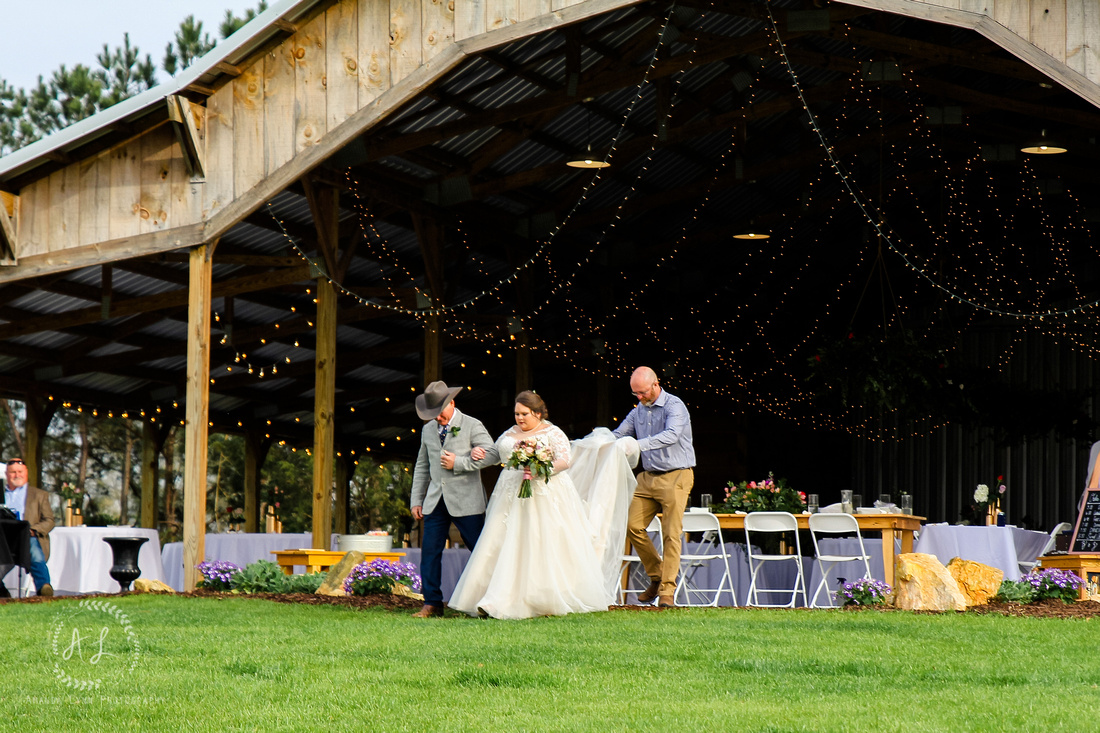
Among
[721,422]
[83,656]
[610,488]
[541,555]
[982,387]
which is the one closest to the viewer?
[83,656]

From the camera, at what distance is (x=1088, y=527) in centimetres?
1048

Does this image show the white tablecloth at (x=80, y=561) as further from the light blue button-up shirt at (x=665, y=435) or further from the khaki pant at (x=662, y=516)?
the light blue button-up shirt at (x=665, y=435)

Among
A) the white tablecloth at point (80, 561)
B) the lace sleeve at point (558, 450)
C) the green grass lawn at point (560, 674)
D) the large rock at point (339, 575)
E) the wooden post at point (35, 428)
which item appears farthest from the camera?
the wooden post at point (35, 428)

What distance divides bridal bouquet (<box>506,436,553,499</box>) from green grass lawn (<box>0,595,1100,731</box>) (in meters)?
0.90

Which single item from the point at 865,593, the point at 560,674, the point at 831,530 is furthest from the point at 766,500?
the point at 560,674

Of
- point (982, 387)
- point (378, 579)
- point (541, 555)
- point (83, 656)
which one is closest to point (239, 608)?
point (378, 579)

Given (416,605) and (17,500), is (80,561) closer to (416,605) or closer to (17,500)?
(17,500)

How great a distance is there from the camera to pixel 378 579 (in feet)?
33.7

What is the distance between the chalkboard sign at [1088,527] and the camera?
1036cm

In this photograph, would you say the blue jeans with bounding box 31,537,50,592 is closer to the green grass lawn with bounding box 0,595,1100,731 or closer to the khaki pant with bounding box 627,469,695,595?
the green grass lawn with bounding box 0,595,1100,731

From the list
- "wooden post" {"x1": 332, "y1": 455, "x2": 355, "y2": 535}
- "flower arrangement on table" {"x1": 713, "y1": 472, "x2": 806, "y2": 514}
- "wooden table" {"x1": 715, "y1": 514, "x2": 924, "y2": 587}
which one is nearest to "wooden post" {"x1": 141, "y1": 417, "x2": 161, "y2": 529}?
"wooden post" {"x1": 332, "y1": 455, "x2": 355, "y2": 535}

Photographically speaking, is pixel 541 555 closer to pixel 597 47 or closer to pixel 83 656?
pixel 83 656

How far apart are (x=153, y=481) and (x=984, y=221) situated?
14.2m

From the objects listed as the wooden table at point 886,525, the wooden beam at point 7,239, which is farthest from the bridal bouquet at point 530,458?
the wooden beam at point 7,239
